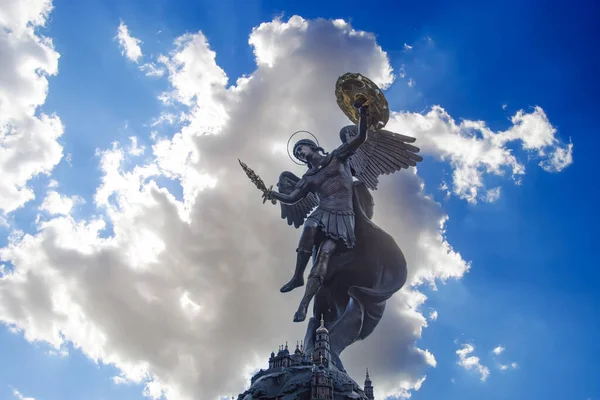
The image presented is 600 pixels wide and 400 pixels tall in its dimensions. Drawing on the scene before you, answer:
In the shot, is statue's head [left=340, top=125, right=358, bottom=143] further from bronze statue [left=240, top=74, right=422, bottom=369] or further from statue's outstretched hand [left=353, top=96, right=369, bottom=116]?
statue's outstretched hand [left=353, top=96, right=369, bottom=116]

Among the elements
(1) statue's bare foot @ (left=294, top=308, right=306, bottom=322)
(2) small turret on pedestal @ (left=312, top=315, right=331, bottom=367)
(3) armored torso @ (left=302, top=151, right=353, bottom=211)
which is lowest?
(2) small turret on pedestal @ (left=312, top=315, right=331, bottom=367)

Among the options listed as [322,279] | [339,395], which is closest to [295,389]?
[339,395]

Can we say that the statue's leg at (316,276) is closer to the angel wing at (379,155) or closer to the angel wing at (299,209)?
the angel wing at (379,155)

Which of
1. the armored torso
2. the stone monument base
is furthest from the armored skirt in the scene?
the stone monument base

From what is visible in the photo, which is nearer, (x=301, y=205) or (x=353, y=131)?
(x=353, y=131)

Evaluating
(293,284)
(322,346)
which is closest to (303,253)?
(293,284)

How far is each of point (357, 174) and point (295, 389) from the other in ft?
32.8

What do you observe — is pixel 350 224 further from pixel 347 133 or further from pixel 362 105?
pixel 362 105

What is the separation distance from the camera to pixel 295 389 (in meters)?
19.1

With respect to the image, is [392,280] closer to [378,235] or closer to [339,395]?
[378,235]

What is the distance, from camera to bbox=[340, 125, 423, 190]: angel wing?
2606cm

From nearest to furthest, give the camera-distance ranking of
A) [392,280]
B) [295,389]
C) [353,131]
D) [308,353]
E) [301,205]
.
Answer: [295,389]
[308,353]
[392,280]
[353,131]
[301,205]

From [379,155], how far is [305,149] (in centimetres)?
293

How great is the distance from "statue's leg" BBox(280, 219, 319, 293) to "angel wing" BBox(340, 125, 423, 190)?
11.5 feet
